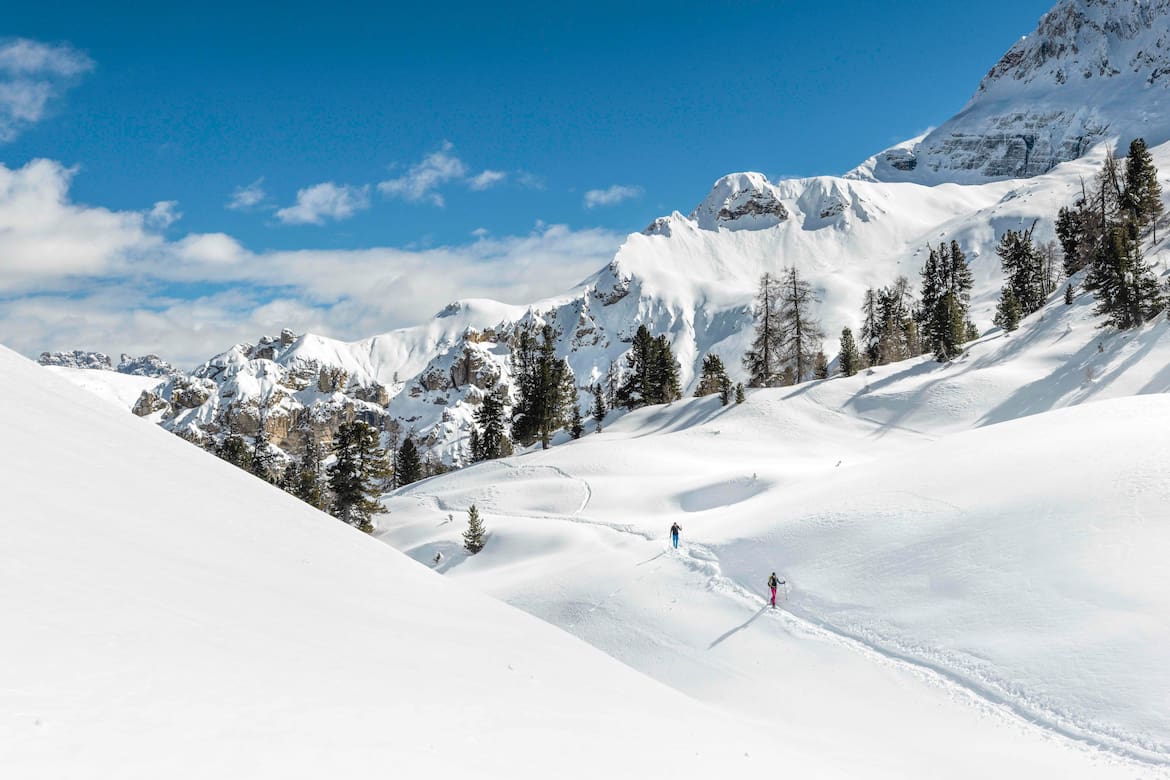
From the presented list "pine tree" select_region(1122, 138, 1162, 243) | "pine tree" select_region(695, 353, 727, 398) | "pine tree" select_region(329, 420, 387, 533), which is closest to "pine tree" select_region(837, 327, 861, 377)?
"pine tree" select_region(695, 353, 727, 398)

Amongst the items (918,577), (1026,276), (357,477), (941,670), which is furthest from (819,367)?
(941,670)

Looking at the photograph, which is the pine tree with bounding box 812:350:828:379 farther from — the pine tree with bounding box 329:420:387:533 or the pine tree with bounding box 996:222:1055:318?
the pine tree with bounding box 329:420:387:533

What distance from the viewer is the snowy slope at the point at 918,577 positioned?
1297 cm

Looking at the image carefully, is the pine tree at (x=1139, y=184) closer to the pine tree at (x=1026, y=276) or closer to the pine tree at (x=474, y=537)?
the pine tree at (x=1026, y=276)

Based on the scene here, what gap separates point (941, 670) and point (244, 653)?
15.7 m

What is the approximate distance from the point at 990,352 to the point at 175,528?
193 ft

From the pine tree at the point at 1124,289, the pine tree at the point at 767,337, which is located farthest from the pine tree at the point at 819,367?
the pine tree at the point at 1124,289

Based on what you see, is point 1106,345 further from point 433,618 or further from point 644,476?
point 433,618

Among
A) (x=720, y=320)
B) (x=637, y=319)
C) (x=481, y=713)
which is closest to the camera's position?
(x=481, y=713)

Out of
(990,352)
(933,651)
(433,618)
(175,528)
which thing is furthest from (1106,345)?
(175,528)

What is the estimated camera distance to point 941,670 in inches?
601

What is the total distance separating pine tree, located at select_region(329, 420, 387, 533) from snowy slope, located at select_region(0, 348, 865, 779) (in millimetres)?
29900

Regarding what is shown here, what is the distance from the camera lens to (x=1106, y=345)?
41688 millimetres

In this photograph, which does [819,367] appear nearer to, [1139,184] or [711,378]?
[711,378]
